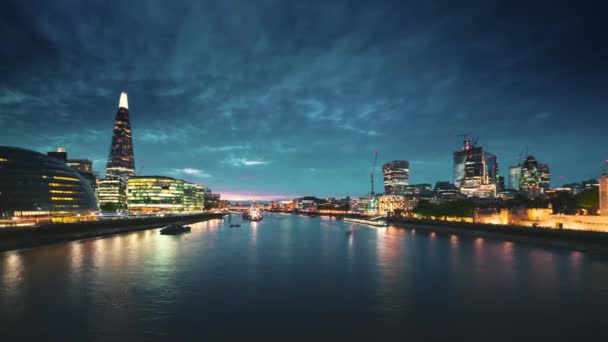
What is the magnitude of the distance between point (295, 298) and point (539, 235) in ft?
225

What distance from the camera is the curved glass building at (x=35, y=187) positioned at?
11192cm

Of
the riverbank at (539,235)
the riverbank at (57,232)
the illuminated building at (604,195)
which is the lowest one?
the riverbank at (539,235)

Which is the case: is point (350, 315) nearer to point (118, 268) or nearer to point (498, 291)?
point (498, 291)

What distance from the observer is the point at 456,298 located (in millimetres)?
28984

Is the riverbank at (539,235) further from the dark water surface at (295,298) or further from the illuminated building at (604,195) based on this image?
the dark water surface at (295,298)

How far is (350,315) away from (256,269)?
69.2 ft

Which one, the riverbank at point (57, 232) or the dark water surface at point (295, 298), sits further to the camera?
the riverbank at point (57, 232)

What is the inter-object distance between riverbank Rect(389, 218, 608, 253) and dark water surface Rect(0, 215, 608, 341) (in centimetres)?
1347

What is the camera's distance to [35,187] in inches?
4653

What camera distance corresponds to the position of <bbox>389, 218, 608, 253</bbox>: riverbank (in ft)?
206

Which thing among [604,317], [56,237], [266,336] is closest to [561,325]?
[604,317]

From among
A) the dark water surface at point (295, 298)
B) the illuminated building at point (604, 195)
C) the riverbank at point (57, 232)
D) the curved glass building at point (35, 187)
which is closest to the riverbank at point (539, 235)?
the illuminated building at point (604, 195)

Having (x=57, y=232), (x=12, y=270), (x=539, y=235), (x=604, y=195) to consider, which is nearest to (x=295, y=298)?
(x=12, y=270)

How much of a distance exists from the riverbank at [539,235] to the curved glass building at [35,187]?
392ft
